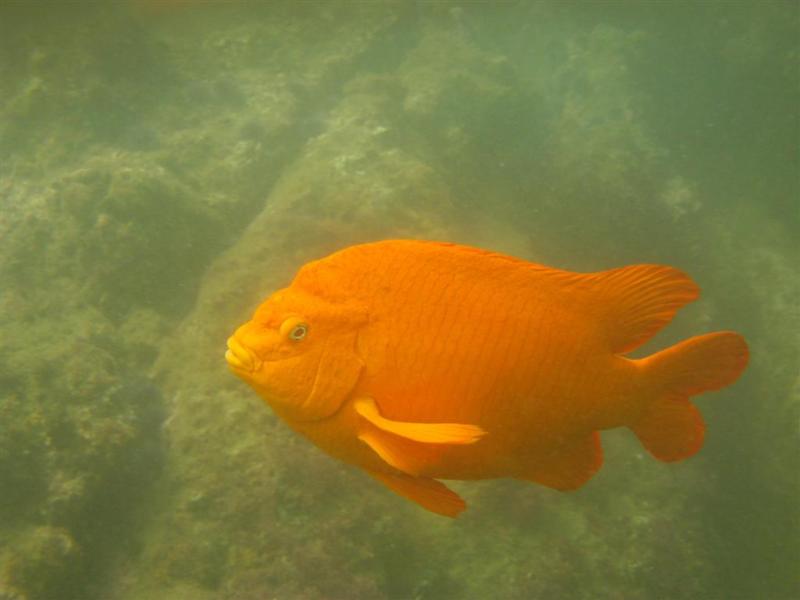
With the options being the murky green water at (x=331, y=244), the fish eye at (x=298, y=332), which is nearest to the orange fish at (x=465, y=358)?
the fish eye at (x=298, y=332)

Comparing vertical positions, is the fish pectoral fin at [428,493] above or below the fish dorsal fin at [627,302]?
below

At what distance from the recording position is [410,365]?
146 centimetres

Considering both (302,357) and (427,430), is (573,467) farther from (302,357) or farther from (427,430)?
(302,357)

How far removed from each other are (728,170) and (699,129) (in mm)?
1264

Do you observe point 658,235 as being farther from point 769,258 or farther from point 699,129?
point 699,129

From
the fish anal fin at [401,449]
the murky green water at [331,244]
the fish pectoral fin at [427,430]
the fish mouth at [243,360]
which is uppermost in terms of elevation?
the fish pectoral fin at [427,430]

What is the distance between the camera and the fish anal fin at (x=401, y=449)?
1341mm

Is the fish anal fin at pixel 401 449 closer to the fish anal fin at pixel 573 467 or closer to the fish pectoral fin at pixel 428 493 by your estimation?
the fish pectoral fin at pixel 428 493

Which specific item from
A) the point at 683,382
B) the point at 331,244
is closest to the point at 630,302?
the point at 683,382

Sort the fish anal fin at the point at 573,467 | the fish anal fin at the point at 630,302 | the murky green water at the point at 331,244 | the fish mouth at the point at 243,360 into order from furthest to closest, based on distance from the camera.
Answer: the murky green water at the point at 331,244
the fish anal fin at the point at 573,467
the fish anal fin at the point at 630,302
the fish mouth at the point at 243,360

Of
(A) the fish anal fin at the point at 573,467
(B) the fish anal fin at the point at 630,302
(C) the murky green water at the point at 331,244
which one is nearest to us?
(B) the fish anal fin at the point at 630,302

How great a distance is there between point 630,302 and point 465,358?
1.83 ft

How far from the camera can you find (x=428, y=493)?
4.89 feet

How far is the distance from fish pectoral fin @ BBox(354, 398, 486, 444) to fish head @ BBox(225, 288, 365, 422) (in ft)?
0.41
